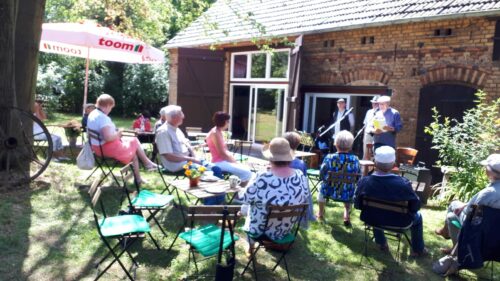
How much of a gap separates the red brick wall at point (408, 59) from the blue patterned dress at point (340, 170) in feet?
12.3

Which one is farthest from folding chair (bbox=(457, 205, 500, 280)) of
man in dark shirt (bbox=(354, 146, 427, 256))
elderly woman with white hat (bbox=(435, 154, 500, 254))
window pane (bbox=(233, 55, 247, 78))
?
window pane (bbox=(233, 55, 247, 78))

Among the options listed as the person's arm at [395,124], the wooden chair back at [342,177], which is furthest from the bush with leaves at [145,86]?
the wooden chair back at [342,177]

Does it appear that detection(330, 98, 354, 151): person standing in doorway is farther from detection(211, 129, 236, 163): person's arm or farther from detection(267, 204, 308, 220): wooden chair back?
detection(267, 204, 308, 220): wooden chair back

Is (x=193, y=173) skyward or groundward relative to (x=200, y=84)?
groundward

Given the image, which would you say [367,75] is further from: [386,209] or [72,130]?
[72,130]

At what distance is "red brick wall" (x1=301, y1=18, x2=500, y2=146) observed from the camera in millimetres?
7711

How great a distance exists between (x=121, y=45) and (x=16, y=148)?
147 inches

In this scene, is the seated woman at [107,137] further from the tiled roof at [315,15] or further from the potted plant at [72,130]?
the tiled roof at [315,15]

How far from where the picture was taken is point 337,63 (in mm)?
10195

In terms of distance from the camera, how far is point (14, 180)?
6.25 metres

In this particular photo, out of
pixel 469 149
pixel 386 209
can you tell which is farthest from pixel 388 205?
pixel 469 149

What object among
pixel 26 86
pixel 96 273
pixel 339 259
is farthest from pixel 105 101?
pixel 339 259

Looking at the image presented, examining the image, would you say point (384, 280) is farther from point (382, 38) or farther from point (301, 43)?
point (301, 43)

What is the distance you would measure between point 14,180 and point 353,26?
6950 millimetres
